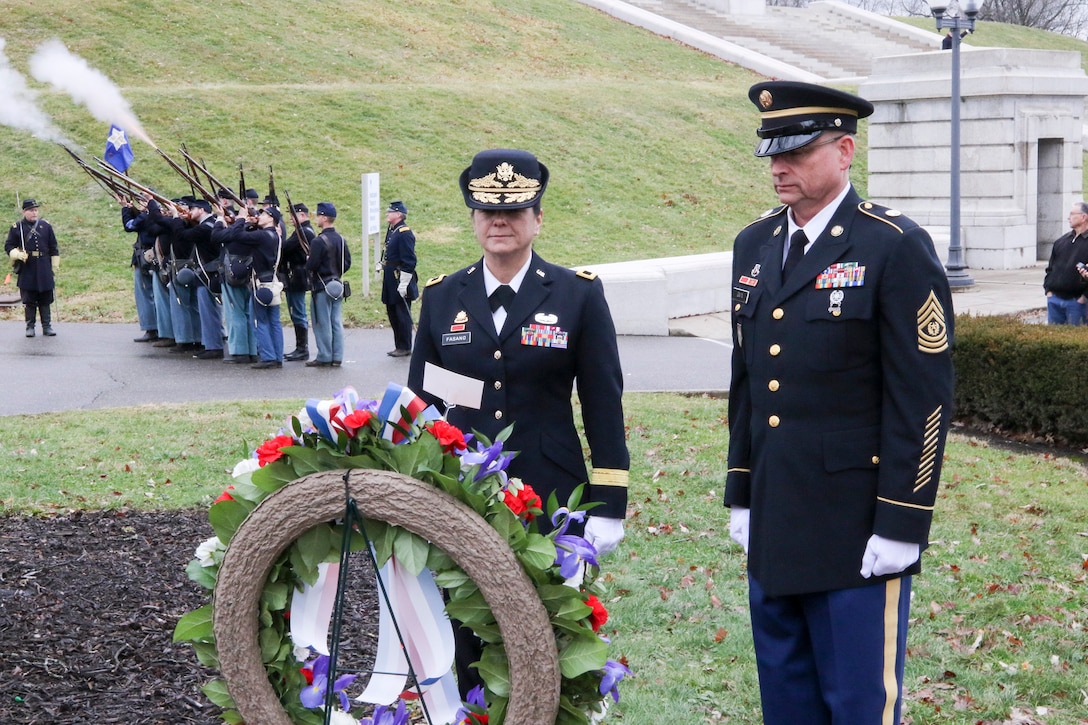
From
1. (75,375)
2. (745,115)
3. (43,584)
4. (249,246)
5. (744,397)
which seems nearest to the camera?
(744,397)

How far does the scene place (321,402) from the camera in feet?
11.4

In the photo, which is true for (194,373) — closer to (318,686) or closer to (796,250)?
(318,686)

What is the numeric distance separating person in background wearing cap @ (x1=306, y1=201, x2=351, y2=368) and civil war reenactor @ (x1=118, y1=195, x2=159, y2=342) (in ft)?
9.65

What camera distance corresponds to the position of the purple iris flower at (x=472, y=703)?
3590 millimetres

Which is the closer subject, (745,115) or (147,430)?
(147,430)

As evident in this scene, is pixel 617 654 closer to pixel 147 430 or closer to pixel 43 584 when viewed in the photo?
pixel 43 584

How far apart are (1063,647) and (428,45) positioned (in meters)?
32.5

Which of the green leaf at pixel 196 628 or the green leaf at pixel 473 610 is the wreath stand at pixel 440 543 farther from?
the green leaf at pixel 196 628

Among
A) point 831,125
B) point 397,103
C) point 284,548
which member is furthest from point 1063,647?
point 397,103

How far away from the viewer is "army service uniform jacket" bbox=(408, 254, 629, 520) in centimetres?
405

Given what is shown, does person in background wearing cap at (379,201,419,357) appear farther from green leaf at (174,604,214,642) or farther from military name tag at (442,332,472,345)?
green leaf at (174,604,214,642)

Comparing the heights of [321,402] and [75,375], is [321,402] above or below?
above

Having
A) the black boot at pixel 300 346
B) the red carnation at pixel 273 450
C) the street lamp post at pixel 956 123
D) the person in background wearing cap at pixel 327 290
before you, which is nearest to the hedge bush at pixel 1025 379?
the person in background wearing cap at pixel 327 290

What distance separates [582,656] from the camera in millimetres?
3328
